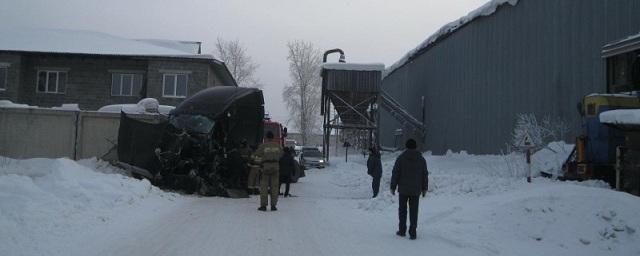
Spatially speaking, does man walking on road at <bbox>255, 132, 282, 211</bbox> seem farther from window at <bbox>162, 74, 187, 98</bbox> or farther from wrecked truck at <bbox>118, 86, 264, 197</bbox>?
window at <bbox>162, 74, 187, 98</bbox>

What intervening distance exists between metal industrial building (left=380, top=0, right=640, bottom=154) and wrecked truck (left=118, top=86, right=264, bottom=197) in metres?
11.2

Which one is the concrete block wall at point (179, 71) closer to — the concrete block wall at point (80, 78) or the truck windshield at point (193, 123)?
the concrete block wall at point (80, 78)

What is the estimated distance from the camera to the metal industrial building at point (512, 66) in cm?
1836

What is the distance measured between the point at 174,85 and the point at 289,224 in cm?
2543

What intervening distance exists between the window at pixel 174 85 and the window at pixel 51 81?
6567 mm

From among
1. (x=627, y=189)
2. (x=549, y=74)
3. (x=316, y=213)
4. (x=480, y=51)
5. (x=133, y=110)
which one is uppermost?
(x=480, y=51)

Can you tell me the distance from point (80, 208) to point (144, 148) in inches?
254

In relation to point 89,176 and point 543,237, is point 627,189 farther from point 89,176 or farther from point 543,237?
point 89,176

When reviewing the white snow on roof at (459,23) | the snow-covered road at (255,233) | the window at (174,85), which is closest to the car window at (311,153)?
the window at (174,85)

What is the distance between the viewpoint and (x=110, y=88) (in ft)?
115

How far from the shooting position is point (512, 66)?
2366 cm

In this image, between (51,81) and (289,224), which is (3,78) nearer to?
(51,81)

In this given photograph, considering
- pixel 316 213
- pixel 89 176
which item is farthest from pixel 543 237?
pixel 89 176

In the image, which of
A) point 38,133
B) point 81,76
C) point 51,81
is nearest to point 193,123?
point 38,133
